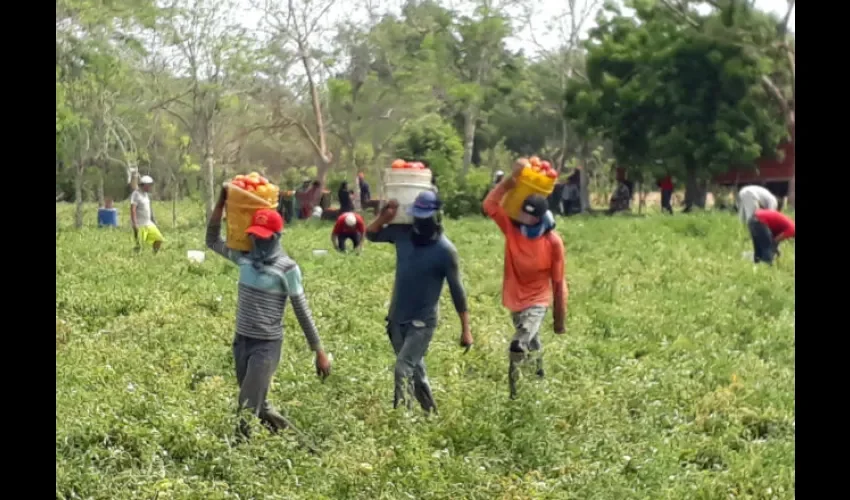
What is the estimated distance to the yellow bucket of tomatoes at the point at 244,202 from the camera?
6.19m

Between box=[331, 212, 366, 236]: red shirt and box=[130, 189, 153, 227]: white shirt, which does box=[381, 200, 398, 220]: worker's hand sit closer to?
box=[130, 189, 153, 227]: white shirt

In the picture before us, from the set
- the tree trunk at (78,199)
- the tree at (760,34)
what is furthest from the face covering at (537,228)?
the tree at (760,34)

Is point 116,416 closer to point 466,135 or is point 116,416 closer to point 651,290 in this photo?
point 651,290

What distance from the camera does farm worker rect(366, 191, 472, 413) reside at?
22.7 ft

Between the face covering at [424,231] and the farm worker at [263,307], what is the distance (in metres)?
1.05

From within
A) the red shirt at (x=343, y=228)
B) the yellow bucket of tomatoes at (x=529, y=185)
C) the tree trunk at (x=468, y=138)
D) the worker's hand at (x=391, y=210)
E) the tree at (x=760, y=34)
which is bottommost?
the red shirt at (x=343, y=228)

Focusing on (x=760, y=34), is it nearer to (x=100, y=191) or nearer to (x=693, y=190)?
Result: (x=693, y=190)

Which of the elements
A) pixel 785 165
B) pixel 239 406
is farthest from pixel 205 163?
pixel 785 165

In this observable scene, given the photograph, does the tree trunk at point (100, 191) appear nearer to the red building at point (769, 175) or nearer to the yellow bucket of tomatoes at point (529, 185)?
the yellow bucket of tomatoes at point (529, 185)

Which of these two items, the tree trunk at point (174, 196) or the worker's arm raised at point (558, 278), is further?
the tree trunk at point (174, 196)

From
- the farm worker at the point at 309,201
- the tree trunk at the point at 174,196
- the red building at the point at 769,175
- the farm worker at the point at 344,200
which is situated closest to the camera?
the tree trunk at the point at 174,196

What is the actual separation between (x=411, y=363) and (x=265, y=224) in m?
1.46

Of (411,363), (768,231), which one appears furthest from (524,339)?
(768,231)

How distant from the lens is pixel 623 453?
666cm
